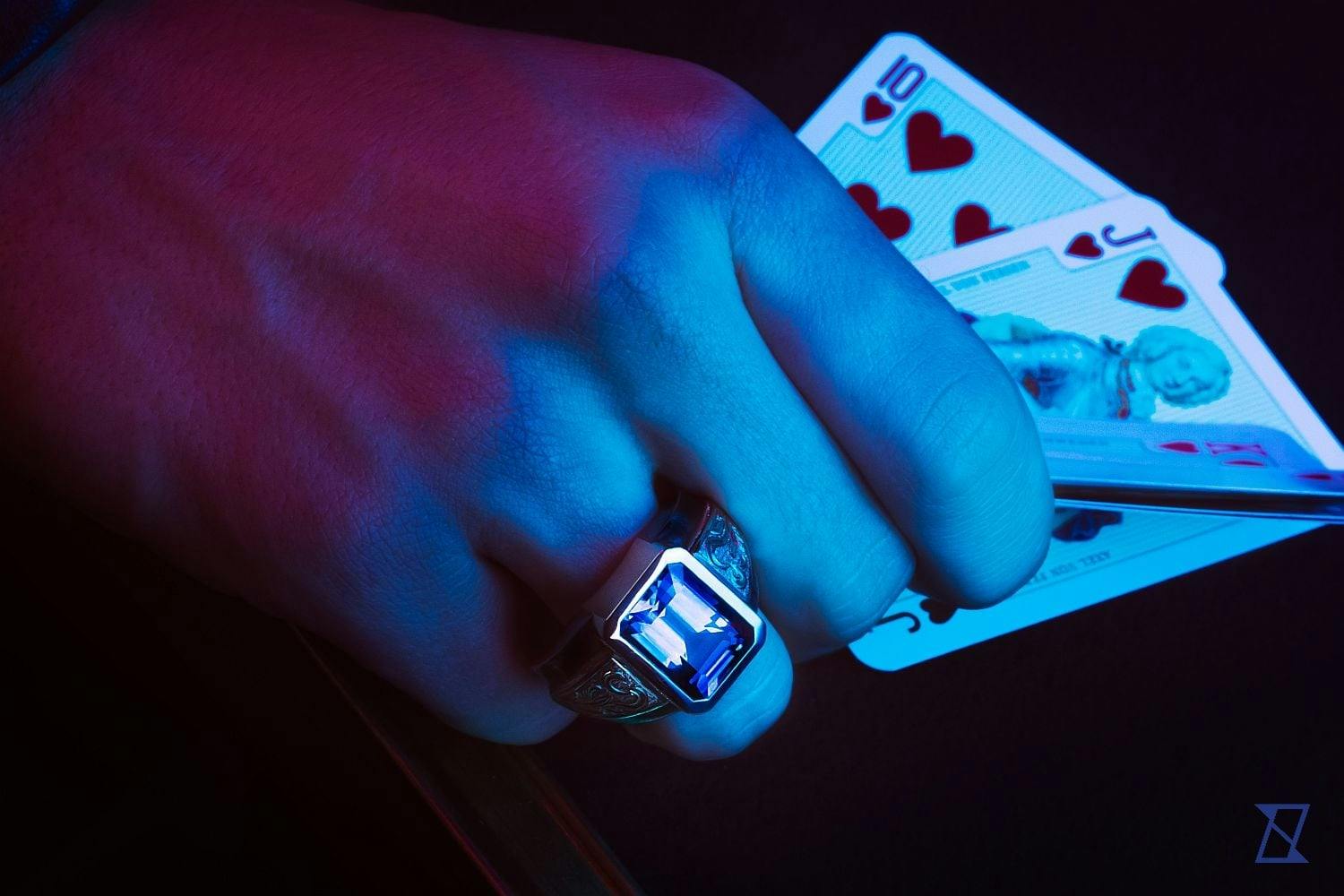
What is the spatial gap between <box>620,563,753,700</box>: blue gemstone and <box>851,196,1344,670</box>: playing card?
424 millimetres

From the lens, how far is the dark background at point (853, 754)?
0.87m

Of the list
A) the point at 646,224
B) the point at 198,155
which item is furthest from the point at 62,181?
the point at 646,224

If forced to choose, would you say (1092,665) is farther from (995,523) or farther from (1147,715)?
(995,523)

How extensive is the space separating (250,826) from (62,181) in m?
0.67

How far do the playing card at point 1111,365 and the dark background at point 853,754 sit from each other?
0.03 metres

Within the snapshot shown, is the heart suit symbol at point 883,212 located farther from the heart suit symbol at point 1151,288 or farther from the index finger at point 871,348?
the index finger at point 871,348

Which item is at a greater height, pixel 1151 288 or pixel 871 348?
pixel 1151 288

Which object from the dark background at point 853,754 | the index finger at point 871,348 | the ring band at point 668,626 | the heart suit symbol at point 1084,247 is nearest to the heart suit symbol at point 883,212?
the heart suit symbol at point 1084,247

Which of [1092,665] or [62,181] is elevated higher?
[1092,665]

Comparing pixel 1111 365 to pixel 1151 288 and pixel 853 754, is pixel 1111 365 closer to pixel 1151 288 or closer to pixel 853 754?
pixel 1151 288

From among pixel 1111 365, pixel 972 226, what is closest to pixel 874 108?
pixel 972 226

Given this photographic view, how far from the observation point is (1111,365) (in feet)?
3.69

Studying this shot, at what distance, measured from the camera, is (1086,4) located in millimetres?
1303

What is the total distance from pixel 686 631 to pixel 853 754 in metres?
0.48
